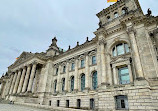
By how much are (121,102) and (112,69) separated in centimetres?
532

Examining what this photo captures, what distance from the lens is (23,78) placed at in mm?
33781

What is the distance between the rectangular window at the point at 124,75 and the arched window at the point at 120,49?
2.91 meters

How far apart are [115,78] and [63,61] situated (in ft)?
56.4

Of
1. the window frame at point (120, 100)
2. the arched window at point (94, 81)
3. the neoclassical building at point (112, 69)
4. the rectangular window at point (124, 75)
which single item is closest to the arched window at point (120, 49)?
the neoclassical building at point (112, 69)

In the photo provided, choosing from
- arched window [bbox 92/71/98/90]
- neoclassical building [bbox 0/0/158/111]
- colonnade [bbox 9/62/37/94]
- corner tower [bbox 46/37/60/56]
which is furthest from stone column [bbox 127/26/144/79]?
colonnade [bbox 9/62/37/94]

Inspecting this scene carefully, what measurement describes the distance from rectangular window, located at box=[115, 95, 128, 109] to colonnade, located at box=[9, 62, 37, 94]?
23500mm

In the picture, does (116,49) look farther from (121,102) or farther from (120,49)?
(121,102)

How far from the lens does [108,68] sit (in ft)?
61.9

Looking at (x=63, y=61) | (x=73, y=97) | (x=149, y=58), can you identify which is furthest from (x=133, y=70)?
(x=63, y=61)

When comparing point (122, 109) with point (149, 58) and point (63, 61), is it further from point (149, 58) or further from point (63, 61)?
point (63, 61)

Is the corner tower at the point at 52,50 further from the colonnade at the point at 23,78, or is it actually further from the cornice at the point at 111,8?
the cornice at the point at 111,8

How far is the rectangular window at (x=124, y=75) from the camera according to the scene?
16917 mm

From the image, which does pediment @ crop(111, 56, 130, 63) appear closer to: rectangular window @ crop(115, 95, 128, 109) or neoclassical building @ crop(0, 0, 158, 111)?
neoclassical building @ crop(0, 0, 158, 111)

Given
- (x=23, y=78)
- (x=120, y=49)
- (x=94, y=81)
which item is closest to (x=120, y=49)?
(x=120, y=49)
